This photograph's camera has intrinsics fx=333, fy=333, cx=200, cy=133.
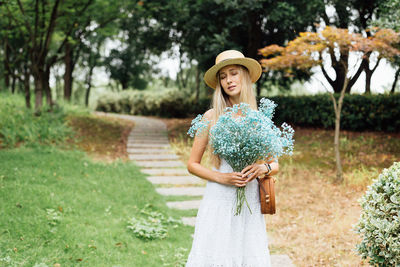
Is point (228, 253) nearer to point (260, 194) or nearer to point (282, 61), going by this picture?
point (260, 194)

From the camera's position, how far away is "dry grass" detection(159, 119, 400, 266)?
4.27m

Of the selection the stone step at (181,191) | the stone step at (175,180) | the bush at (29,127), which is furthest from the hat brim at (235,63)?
the bush at (29,127)

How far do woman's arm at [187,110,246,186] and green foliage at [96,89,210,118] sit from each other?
39.3 feet

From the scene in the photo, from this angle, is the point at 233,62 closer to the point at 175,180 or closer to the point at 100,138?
the point at 175,180

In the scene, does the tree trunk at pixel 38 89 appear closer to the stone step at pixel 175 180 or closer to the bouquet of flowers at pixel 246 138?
the stone step at pixel 175 180

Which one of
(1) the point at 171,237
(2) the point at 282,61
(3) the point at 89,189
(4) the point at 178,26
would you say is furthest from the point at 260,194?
(4) the point at 178,26

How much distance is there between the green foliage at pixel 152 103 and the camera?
55.3 ft

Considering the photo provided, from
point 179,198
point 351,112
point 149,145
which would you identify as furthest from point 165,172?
point 351,112

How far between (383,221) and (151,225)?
3133 millimetres

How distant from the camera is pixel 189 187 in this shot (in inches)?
277

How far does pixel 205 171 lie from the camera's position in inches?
87.9

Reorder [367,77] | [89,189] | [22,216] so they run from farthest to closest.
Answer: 1. [367,77]
2. [89,189]
3. [22,216]

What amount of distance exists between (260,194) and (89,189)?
177 inches

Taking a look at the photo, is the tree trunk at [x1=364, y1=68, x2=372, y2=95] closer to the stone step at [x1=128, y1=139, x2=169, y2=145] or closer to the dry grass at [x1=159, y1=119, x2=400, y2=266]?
the dry grass at [x1=159, y1=119, x2=400, y2=266]
